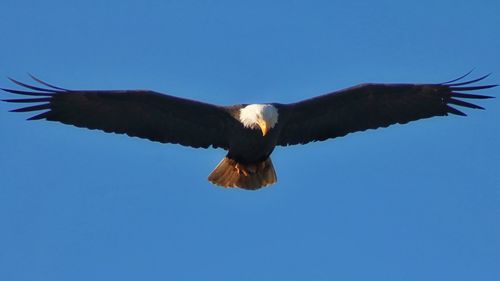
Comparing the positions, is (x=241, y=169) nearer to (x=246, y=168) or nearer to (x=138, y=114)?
(x=246, y=168)

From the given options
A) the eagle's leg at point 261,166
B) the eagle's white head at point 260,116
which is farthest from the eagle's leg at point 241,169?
the eagle's white head at point 260,116

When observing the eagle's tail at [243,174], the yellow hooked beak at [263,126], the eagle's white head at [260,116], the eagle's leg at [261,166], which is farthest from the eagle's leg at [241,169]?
the yellow hooked beak at [263,126]

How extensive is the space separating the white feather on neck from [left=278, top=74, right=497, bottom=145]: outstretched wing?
1.69 ft

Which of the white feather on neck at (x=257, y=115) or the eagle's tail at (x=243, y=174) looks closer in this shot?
the white feather on neck at (x=257, y=115)

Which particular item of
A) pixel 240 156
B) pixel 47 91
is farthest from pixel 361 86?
pixel 47 91

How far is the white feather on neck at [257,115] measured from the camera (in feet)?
55.6

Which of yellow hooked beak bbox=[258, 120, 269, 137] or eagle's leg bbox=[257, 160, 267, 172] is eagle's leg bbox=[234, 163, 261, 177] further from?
yellow hooked beak bbox=[258, 120, 269, 137]

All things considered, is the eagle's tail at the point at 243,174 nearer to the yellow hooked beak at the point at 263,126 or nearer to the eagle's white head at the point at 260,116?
the eagle's white head at the point at 260,116

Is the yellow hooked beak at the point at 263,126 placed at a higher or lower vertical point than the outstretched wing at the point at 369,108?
lower

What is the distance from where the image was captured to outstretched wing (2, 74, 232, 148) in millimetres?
17141

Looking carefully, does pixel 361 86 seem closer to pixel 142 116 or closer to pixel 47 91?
pixel 142 116

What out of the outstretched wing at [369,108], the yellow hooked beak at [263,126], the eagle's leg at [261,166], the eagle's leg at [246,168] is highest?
the outstretched wing at [369,108]

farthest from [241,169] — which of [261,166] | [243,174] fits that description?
[261,166]

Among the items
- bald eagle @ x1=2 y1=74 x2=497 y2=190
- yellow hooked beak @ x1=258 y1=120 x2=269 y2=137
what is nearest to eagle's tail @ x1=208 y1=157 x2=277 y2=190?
bald eagle @ x1=2 y1=74 x2=497 y2=190
